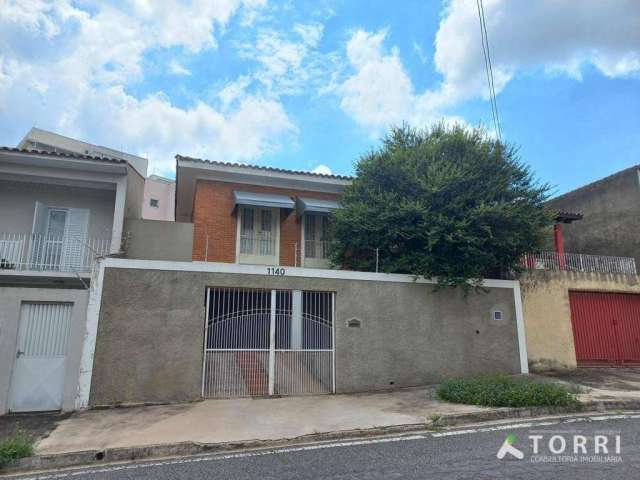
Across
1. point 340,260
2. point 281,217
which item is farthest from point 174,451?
point 281,217

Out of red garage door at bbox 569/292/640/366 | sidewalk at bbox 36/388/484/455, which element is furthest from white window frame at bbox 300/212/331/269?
red garage door at bbox 569/292/640/366

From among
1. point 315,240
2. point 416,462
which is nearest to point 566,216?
point 315,240

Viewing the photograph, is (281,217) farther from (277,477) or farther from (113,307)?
(277,477)

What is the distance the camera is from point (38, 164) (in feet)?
34.8

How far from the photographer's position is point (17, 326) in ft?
24.8

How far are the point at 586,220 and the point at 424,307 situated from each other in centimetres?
1133

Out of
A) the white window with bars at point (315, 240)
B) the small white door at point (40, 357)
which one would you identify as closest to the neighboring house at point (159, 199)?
the white window with bars at point (315, 240)

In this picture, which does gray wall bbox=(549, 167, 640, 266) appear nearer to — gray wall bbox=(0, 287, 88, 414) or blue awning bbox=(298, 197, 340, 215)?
blue awning bbox=(298, 197, 340, 215)

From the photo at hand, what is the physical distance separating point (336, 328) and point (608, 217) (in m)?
13.3

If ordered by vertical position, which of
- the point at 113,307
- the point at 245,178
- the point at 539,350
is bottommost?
the point at 539,350

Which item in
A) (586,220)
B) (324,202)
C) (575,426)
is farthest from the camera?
(586,220)

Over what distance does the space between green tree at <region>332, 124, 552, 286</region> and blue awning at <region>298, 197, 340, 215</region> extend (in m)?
0.89

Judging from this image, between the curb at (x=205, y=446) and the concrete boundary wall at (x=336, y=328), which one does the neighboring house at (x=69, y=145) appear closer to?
the concrete boundary wall at (x=336, y=328)

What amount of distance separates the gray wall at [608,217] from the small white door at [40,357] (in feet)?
57.3
